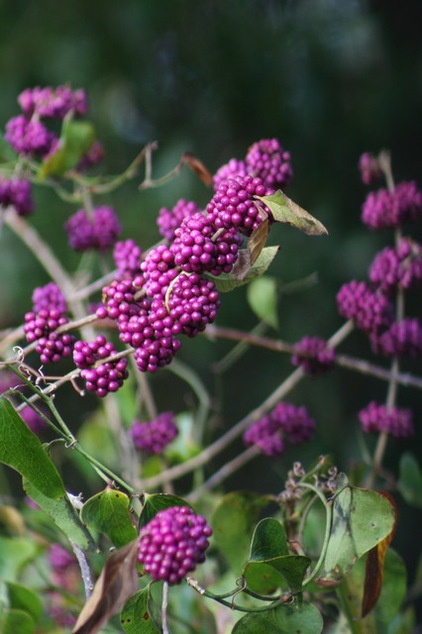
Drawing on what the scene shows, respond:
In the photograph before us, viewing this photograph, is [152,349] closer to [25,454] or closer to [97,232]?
[25,454]

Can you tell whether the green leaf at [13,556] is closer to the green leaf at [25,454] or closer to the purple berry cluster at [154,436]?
the purple berry cluster at [154,436]

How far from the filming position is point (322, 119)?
1.83 meters

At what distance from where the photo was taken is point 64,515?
532 millimetres

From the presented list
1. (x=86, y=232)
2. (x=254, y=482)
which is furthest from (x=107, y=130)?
(x=86, y=232)

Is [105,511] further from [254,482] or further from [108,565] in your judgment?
[254,482]

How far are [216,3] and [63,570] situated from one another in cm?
→ 130

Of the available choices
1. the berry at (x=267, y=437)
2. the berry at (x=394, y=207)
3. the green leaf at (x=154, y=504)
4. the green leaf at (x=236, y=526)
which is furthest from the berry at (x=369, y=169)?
the green leaf at (x=154, y=504)

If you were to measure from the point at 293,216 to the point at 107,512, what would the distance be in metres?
0.20

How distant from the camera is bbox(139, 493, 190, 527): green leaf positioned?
0.50m

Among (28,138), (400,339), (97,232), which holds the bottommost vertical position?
(400,339)

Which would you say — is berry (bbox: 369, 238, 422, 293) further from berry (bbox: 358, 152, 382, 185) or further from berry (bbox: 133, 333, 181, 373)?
berry (bbox: 133, 333, 181, 373)

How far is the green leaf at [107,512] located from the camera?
52 cm

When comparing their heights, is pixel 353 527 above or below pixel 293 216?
below

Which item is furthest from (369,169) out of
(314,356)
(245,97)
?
(245,97)
